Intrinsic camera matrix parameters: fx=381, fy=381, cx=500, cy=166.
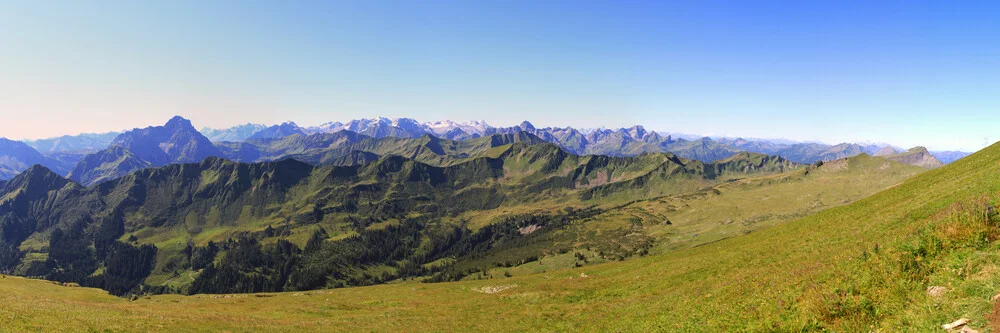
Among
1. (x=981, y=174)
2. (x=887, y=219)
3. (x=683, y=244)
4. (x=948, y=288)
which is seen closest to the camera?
(x=948, y=288)

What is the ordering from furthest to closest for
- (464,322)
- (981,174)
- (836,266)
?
(464,322) < (981,174) < (836,266)

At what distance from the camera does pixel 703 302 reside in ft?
94.5

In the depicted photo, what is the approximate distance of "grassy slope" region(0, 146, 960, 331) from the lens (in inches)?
705

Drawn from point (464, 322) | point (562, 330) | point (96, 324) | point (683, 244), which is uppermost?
point (96, 324)

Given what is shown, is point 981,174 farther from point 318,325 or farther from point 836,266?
point 318,325

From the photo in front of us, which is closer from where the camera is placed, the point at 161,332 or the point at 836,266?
the point at 836,266

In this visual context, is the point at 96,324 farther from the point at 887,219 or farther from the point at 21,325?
the point at 887,219

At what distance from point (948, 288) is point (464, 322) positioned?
143 ft

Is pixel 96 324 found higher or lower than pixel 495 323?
higher

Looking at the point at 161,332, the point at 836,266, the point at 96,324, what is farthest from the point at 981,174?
the point at 96,324

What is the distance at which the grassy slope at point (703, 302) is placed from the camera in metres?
Result: 17.9

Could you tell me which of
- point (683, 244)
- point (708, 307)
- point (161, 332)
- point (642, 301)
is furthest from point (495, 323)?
point (683, 244)

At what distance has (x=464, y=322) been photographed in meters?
48.6

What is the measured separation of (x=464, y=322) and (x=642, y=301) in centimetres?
2188
